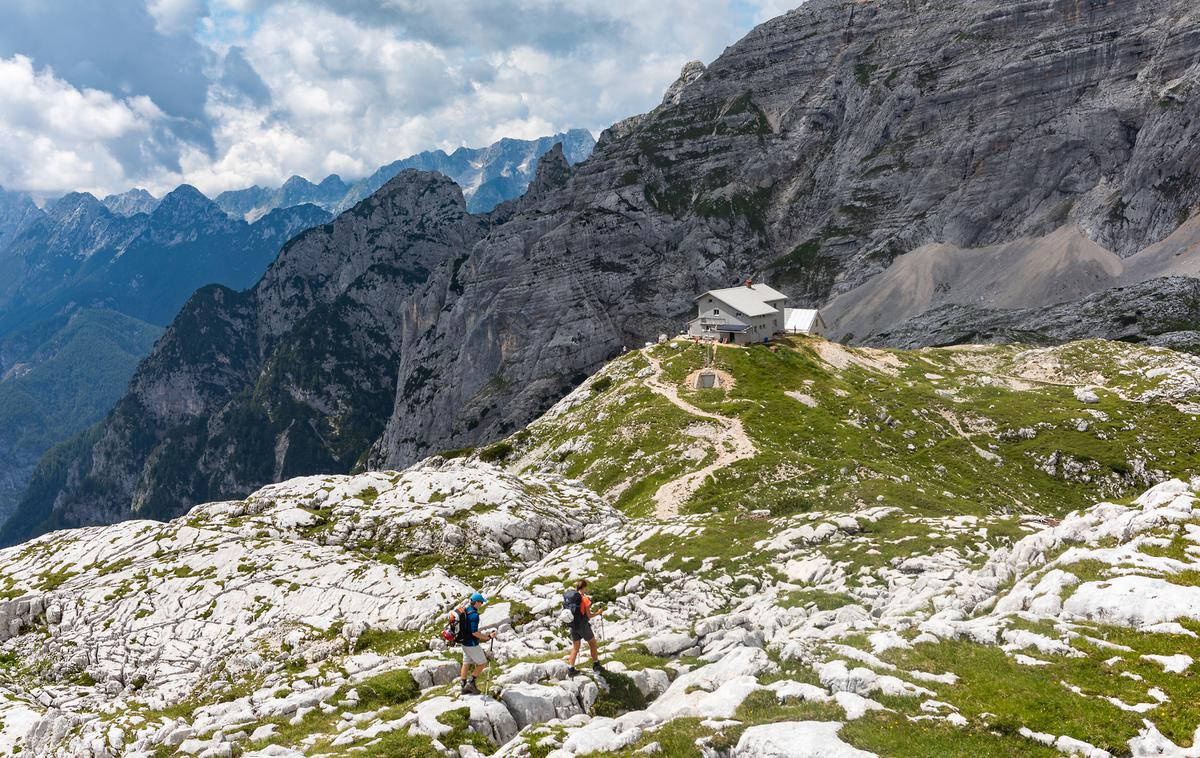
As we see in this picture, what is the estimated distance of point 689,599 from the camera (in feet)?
109

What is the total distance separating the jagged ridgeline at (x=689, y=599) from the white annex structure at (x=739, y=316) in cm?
2682

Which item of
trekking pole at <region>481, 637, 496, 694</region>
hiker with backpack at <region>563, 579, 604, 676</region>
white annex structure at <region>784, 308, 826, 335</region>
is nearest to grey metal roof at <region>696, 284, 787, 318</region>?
white annex structure at <region>784, 308, 826, 335</region>

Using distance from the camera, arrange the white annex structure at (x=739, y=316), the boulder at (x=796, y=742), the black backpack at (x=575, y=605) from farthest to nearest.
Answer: the white annex structure at (x=739, y=316)
the black backpack at (x=575, y=605)
the boulder at (x=796, y=742)

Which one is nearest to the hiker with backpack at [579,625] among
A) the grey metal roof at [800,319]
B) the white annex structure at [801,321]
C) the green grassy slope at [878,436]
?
the green grassy slope at [878,436]

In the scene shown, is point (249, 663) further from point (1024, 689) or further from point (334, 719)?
point (1024, 689)

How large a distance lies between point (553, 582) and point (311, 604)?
14.9 meters

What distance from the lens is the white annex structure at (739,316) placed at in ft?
334

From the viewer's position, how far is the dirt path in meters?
57.7

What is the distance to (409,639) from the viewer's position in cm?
3281

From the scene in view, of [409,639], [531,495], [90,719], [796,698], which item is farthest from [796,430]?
[90,719]

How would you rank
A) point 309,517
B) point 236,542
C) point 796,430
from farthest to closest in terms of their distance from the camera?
point 796,430 < point 309,517 < point 236,542

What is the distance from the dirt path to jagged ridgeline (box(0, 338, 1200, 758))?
39 centimetres

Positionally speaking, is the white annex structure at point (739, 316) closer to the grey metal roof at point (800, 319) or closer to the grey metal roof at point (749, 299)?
the grey metal roof at point (749, 299)

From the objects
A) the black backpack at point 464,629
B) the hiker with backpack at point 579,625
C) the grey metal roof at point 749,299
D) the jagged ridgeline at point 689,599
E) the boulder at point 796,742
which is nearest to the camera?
the boulder at point 796,742
